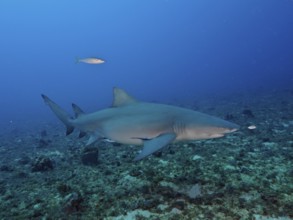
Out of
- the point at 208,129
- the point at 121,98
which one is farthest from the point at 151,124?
the point at 121,98

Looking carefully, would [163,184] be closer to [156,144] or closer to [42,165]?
[156,144]

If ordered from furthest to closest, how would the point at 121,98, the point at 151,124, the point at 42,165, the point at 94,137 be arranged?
the point at 42,165
the point at 94,137
the point at 121,98
the point at 151,124

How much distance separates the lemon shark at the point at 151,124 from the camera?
518 cm

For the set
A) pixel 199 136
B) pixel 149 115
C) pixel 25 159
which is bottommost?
pixel 25 159

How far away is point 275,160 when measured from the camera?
608 centimetres

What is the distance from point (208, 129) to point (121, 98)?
2064mm

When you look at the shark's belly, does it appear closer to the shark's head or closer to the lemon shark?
the lemon shark

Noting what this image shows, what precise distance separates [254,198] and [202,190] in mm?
800

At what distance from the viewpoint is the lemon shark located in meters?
5.18

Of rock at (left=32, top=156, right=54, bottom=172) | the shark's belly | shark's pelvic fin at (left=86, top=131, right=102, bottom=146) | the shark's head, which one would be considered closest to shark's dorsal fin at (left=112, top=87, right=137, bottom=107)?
the shark's belly

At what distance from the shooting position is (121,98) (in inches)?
248

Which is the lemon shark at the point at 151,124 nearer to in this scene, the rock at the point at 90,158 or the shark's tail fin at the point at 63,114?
the rock at the point at 90,158

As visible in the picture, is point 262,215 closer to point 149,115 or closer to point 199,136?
point 199,136

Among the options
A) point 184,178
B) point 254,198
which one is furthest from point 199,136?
point 254,198
